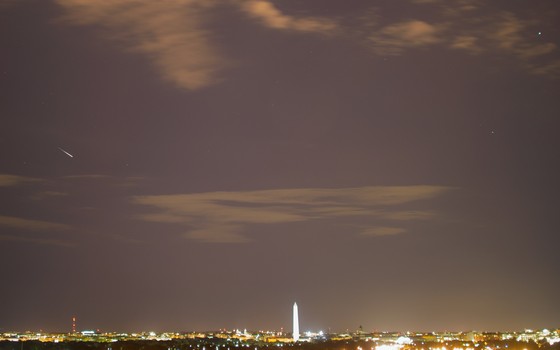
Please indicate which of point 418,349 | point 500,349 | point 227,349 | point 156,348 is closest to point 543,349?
point 500,349

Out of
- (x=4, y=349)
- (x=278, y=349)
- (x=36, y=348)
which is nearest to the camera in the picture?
(x=4, y=349)

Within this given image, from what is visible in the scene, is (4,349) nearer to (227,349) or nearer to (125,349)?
(125,349)

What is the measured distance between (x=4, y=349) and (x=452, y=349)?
63.7 meters

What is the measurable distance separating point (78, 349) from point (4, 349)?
20.0 metres

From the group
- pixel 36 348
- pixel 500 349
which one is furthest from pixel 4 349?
pixel 500 349

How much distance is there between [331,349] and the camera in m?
132

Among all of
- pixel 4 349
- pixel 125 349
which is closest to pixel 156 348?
pixel 125 349

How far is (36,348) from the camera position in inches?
4729

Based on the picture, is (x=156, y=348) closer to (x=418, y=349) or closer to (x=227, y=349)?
(x=227, y=349)

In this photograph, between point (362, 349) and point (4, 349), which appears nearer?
point (4, 349)

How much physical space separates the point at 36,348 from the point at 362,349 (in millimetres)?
47450

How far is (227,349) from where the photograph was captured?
436ft

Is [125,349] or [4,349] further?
[125,349]

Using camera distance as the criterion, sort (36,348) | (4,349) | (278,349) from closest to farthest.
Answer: (4,349) < (36,348) < (278,349)
